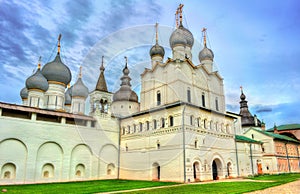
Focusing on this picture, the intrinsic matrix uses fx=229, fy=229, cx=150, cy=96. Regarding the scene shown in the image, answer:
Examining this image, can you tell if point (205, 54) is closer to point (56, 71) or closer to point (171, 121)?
point (171, 121)

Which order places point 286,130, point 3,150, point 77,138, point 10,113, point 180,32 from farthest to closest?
point 286,130, point 180,32, point 77,138, point 10,113, point 3,150

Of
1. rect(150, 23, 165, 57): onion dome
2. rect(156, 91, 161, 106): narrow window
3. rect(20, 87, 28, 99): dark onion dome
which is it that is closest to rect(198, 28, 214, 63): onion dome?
rect(150, 23, 165, 57): onion dome

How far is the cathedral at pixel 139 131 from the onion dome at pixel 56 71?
0.12 m

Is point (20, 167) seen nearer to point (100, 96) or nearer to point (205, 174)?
point (100, 96)

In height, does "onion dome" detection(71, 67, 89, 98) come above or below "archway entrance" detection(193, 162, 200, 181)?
above

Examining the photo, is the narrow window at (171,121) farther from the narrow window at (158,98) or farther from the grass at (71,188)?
the grass at (71,188)

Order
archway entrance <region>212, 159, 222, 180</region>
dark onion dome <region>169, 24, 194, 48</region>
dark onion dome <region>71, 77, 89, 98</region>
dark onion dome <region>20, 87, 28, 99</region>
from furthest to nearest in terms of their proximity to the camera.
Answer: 1. dark onion dome <region>71, 77, 89, 98</region>
2. dark onion dome <region>20, 87, 28, 99</region>
3. dark onion dome <region>169, 24, 194, 48</region>
4. archway entrance <region>212, 159, 222, 180</region>

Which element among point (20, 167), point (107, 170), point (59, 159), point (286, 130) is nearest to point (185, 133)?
point (107, 170)

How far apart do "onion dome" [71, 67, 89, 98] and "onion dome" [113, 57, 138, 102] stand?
4.24m

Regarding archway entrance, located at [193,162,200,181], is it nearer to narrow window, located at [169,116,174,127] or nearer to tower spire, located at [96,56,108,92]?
narrow window, located at [169,116,174,127]

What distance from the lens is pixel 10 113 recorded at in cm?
2053

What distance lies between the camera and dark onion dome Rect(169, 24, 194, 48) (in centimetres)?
2667

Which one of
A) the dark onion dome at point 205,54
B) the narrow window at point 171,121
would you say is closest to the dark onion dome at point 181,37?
the dark onion dome at point 205,54

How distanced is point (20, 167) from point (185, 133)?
14.5m
